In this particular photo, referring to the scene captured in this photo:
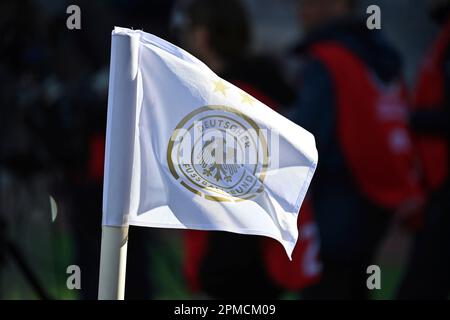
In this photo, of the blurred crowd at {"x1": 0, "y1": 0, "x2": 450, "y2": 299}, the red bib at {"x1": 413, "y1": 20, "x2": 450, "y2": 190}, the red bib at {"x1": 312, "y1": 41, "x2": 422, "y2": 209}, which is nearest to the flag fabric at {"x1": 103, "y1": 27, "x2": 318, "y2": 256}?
the blurred crowd at {"x1": 0, "y1": 0, "x2": 450, "y2": 299}

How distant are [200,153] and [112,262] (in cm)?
47

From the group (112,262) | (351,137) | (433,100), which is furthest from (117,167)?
(433,100)

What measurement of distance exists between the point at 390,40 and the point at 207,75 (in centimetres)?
313

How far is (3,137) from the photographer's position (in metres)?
6.26

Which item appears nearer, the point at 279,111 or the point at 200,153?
the point at 200,153

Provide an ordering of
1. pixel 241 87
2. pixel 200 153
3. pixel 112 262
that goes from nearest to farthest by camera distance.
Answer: pixel 112 262 < pixel 200 153 < pixel 241 87

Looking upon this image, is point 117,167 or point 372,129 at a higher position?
point 117,167

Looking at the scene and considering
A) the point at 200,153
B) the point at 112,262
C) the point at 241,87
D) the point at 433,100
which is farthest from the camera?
the point at 433,100

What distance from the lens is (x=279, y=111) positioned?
237 inches

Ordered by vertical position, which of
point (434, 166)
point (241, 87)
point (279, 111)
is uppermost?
point (241, 87)

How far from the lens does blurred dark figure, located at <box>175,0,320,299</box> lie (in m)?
6.04

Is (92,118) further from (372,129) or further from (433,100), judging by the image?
(433,100)

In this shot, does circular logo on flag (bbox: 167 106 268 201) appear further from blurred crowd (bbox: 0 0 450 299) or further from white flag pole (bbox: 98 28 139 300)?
blurred crowd (bbox: 0 0 450 299)
